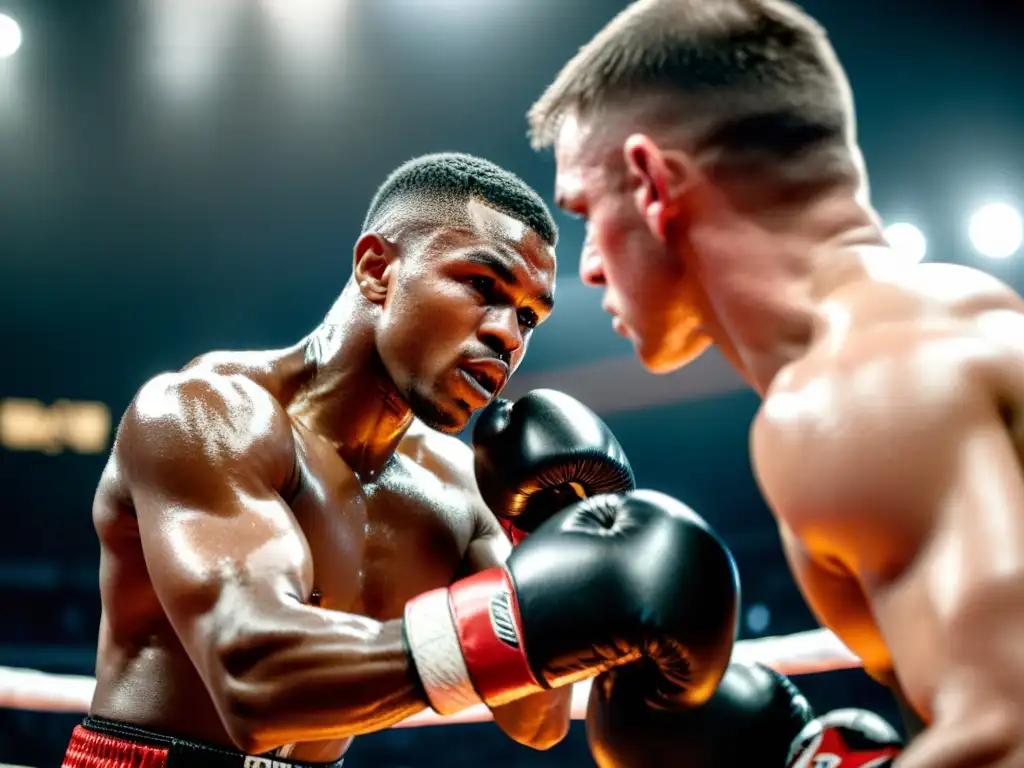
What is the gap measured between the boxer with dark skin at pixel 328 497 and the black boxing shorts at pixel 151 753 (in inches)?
1.0

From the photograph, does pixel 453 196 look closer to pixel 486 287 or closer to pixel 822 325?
pixel 486 287

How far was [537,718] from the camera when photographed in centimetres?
228

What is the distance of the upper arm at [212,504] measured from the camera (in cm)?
158

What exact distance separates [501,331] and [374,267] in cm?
41

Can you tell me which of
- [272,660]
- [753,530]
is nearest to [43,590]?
[753,530]

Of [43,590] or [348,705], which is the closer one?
[348,705]

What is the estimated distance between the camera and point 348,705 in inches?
58.4

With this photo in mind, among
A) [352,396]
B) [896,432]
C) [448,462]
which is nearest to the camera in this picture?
[896,432]

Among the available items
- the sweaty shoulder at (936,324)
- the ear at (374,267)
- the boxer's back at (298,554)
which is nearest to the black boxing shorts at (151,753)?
the boxer's back at (298,554)

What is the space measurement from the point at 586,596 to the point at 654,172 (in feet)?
2.15

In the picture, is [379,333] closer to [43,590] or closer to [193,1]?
[193,1]

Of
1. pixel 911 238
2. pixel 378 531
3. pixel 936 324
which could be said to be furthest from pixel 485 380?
pixel 911 238

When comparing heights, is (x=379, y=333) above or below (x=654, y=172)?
below

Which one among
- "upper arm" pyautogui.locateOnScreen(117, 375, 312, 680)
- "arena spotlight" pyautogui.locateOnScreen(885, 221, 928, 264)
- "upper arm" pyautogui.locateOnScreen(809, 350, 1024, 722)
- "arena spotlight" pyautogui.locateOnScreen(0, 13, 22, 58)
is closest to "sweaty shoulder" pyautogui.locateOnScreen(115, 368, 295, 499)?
"upper arm" pyautogui.locateOnScreen(117, 375, 312, 680)
